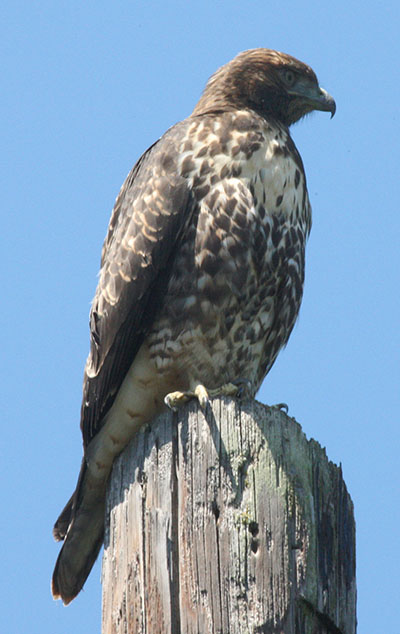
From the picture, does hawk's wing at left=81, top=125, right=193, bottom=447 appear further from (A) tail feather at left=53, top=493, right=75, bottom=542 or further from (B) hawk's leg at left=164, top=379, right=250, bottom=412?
(B) hawk's leg at left=164, top=379, right=250, bottom=412

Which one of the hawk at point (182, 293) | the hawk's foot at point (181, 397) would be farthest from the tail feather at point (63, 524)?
the hawk's foot at point (181, 397)

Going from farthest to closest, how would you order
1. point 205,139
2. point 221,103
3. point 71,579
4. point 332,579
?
point 221,103 < point 205,139 < point 71,579 < point 332,579

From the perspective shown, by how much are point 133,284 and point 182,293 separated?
0.24 metres

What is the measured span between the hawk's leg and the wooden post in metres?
0.25

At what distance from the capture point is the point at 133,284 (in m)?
4.56

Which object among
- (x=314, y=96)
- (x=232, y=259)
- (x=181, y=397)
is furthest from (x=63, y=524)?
(x=314, y=96)

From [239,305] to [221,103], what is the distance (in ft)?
4.19

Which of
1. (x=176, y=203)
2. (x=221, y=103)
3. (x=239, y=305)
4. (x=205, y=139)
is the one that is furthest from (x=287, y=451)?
(x=221, y=103)

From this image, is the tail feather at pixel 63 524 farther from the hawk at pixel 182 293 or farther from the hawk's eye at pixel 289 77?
the hawk's eye at pixel 289 77

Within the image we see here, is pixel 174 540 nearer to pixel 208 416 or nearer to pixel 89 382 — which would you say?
pixel 208 416

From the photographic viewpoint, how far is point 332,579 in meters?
3.20

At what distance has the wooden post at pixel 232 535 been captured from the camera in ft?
10.0

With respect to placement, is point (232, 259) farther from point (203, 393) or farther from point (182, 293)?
point (203, 393)

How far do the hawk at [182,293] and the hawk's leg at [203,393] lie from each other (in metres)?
0.02
